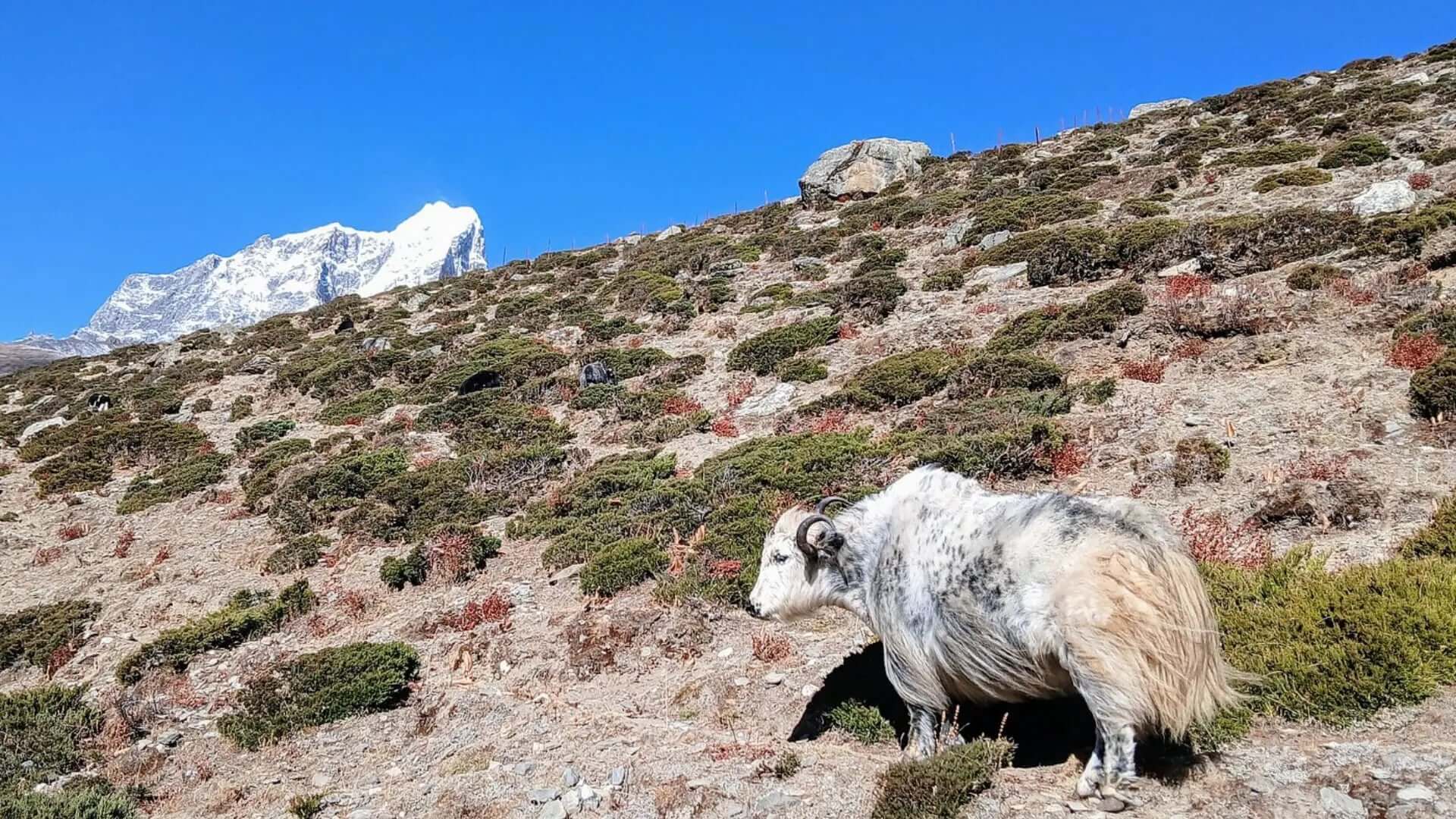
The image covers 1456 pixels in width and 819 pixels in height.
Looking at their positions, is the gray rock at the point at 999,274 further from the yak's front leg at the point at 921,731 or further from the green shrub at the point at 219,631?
the yak's front leg at the point at 921,731

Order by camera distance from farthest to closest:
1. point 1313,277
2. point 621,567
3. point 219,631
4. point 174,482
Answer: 1. point 174,482
2. point 1313,277
3. point 219,631
4. point 621,567

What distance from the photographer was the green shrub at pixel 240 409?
25.1 meters

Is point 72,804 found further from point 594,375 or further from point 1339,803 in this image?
point 594,375

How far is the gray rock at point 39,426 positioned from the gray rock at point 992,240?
30.3 meters

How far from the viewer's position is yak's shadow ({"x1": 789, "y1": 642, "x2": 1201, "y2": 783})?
458 cm

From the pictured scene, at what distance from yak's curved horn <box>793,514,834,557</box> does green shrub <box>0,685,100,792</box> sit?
7.46 m

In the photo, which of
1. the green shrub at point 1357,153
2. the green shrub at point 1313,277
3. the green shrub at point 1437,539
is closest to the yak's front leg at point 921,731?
the green shrub at point 1437,539

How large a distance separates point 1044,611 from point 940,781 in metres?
1.21

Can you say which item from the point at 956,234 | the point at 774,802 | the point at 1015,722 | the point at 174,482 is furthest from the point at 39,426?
the point at 1015,722

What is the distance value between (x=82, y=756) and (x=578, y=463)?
31.1 feet

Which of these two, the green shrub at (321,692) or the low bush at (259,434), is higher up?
the low bush at (259,434)

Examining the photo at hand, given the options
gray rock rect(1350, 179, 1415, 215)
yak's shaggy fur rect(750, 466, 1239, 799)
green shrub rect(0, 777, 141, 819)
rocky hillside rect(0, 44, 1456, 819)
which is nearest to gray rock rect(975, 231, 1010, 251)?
rocky hillside rect(0, 44, 1456, 819)

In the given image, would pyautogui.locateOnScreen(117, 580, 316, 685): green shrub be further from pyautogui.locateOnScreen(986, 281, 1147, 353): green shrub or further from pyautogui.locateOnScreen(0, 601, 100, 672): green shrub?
pyautogui.locateOnScreen(986, 281, 1147, 353): green shrub

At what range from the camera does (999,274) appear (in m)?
21.5
